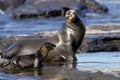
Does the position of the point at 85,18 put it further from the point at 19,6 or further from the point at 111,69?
the point at 111,69

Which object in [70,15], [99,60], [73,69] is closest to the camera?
[73,69]

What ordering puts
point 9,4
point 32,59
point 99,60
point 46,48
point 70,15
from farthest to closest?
point 9,4 → point 70,15 → point 99,60 → point 46,48 → point 32,59

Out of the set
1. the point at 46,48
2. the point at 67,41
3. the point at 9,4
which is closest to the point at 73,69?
the point at 46,48

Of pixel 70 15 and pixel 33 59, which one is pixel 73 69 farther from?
pixel 70 15

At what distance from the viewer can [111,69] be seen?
10562 mm

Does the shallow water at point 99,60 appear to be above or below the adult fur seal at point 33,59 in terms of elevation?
below

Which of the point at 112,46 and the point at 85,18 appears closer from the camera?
the point at 112,46

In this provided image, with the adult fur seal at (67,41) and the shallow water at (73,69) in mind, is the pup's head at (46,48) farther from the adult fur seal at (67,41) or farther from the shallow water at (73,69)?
the adult fur seal at (67,41)

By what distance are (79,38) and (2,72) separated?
239 cm

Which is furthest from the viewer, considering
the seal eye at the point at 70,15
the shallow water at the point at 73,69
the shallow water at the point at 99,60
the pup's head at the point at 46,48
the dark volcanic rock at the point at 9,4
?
→ the dark volcanic rock at the point at 9,4

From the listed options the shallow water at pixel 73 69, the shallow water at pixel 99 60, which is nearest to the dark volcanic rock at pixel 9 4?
A: the shallow water at pixel 99 60

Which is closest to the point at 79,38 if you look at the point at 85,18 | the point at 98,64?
the point at 98,64

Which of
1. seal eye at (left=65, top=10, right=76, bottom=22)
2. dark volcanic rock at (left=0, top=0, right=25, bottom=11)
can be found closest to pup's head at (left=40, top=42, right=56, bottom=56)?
seal eye at (left=65, top=10, right=76, bottom=22)

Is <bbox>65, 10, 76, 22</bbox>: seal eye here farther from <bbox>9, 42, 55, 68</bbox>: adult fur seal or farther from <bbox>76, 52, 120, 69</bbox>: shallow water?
<bbox>9, 42, 55, 68</bbox>: adult fur seal
